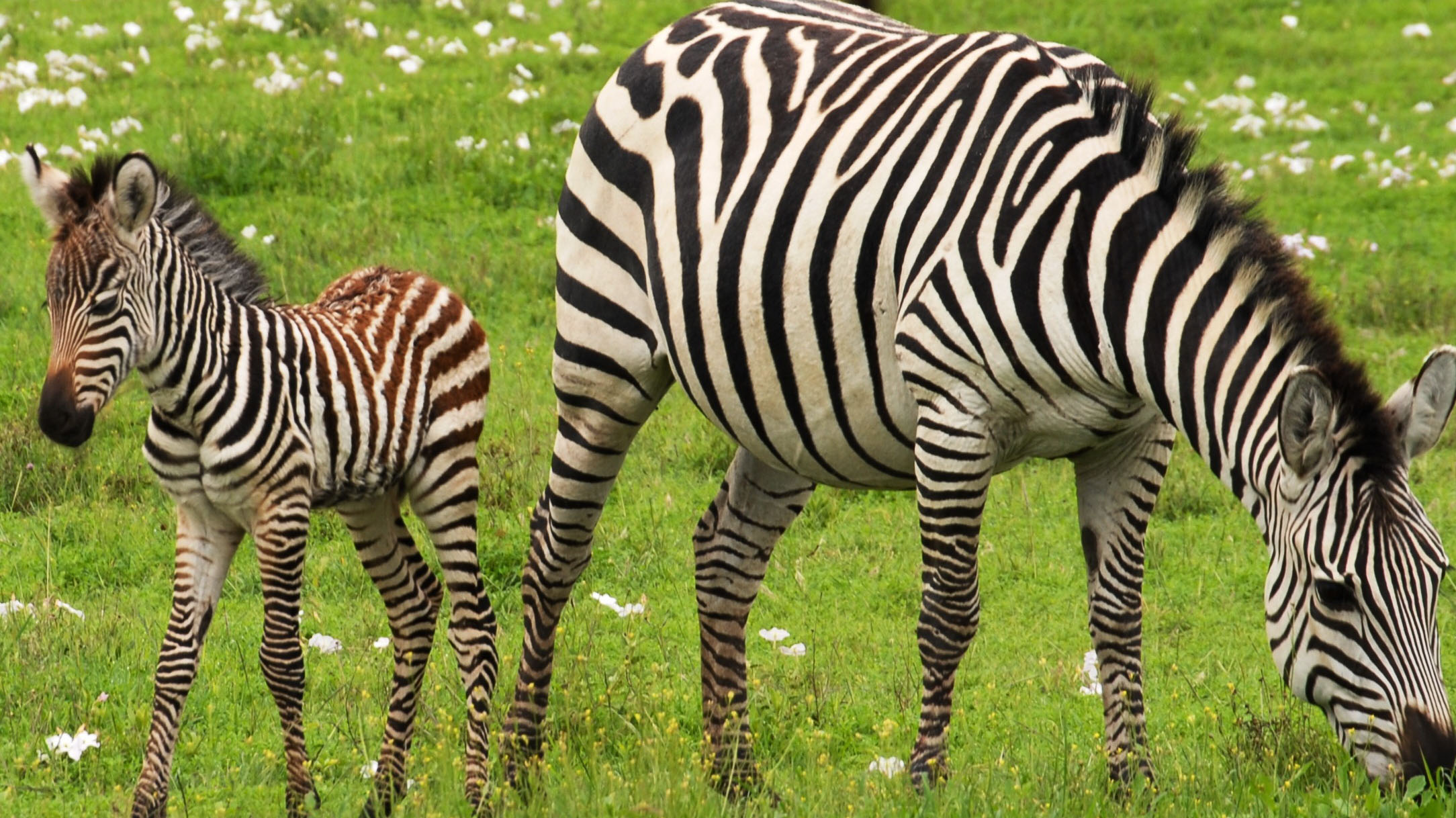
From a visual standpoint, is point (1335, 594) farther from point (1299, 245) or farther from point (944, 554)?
point (1299, 245)

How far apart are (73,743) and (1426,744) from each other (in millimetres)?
Result: 4124

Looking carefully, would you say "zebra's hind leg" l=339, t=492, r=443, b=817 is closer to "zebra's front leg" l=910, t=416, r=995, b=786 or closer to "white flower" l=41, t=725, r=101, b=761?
"white flower" l=41, t=725, r=101, b=761

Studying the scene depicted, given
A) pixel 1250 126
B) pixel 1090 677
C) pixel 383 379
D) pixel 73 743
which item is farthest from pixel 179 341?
pixel 1250 126

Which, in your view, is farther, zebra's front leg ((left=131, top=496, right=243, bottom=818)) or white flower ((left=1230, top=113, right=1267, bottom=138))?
white flower ((left=1230, top=113, right=1267, bottom=138))

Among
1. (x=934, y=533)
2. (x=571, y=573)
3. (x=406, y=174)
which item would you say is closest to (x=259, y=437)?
(x=571, y=573)

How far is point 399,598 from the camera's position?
18.6 feet

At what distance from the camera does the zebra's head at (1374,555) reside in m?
3.80

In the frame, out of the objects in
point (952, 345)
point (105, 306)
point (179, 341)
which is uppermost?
point (952, 345)

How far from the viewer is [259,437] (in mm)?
5000

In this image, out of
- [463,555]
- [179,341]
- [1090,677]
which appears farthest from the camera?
[1090,677]

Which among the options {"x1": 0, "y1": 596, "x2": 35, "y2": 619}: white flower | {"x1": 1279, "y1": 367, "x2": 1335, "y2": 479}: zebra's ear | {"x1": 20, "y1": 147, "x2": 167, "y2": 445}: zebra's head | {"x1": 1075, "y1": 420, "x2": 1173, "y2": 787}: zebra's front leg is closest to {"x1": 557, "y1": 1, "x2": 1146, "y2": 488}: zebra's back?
{"x1": 1075, "y1": 420, "x2": 1173, "y2": 787}: zebra's front leg

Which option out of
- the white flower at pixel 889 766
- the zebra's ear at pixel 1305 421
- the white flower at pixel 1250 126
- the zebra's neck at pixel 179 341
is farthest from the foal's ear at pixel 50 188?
the white flower at pixel 1250 126

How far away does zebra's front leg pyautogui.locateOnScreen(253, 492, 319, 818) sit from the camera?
499 cm

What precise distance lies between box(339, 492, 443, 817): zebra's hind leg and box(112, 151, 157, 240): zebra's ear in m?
1.26
